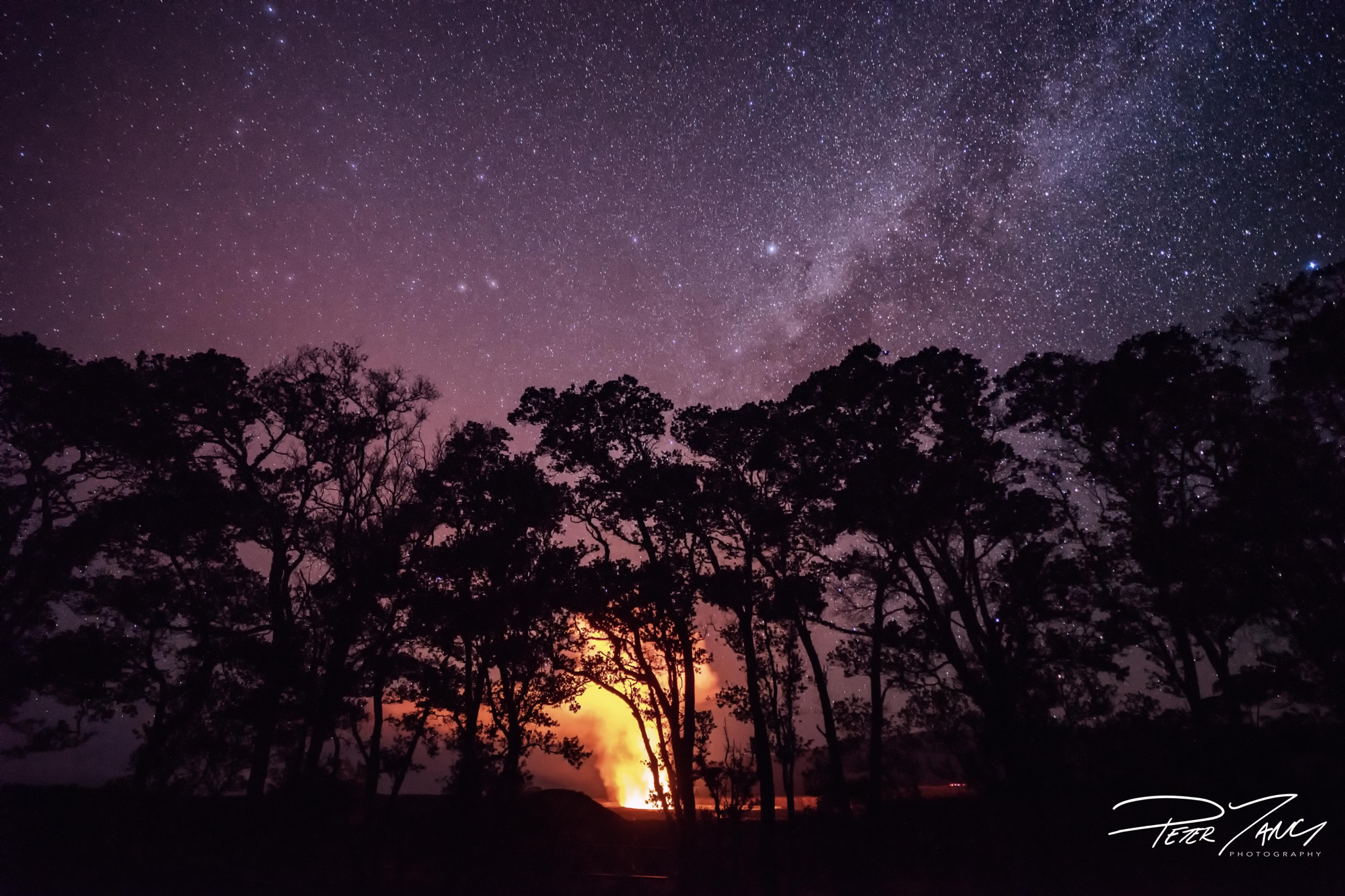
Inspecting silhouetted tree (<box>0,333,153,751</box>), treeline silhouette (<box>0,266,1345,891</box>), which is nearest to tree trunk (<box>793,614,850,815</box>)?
treeline silhouette (<box>0,266,1345,891</box>)

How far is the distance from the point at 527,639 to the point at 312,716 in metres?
6.76

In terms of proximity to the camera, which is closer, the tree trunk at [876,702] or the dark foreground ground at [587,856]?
the dark foreground ground at [587,856]

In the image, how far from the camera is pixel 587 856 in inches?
967

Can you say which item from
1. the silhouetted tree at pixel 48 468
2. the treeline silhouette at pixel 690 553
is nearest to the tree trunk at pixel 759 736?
the treeline silhouette at pixel 690 553

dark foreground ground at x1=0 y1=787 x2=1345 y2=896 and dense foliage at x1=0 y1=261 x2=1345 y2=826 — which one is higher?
dense foliage at x1=0 y1=261 x2=1345 y2=826

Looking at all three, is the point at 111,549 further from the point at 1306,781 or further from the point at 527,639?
the point at 1306,781

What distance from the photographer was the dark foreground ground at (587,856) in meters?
17.6

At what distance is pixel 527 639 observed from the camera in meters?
23.0

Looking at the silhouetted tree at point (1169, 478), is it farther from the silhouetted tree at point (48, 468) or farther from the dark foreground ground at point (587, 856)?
the silhouetted tree at point (48, 468)

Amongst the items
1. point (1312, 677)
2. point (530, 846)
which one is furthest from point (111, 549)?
point (1312, 677)

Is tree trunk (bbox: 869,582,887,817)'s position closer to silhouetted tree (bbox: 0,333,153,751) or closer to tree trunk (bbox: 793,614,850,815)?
tree trunk (bbox: 793,614,850,815)

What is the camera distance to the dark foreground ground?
57.7 ft

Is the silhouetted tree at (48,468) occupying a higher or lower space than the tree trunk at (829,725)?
higher

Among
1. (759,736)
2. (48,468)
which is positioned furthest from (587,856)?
(48,468)
